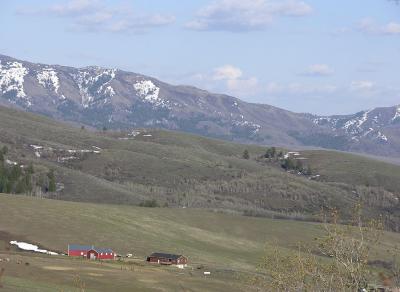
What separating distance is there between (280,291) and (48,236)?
8156 cm

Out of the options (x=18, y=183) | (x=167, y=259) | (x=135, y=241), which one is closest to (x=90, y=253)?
(x=167, y=259)

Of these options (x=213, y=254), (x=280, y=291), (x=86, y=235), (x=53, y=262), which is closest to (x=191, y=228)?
(x=213, y=254)

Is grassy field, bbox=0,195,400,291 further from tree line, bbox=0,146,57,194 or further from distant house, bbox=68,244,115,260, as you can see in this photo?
tree line, bbox=0,146,57,194

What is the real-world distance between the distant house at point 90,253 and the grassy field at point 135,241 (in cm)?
179

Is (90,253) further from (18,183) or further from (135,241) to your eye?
(18,183)

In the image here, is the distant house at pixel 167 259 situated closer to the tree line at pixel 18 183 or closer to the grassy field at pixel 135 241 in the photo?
the grassy field at pixel 135 241

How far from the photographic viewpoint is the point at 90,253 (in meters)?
105

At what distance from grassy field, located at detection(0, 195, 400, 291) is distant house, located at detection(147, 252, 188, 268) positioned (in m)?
1.65

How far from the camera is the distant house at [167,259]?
104 metres

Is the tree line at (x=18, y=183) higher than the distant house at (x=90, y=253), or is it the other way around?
the tree line at (x=18, y=183)

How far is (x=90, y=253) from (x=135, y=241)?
17847 millimetres

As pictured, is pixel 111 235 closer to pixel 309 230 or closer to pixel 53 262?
pixel 53 262

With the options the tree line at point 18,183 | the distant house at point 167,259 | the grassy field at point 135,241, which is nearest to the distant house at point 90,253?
the grassy field at point 135,241

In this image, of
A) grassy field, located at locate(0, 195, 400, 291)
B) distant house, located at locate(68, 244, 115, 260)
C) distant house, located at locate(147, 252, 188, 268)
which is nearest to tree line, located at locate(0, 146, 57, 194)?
grassy field, located at locate(0, 195, 400, 291)
